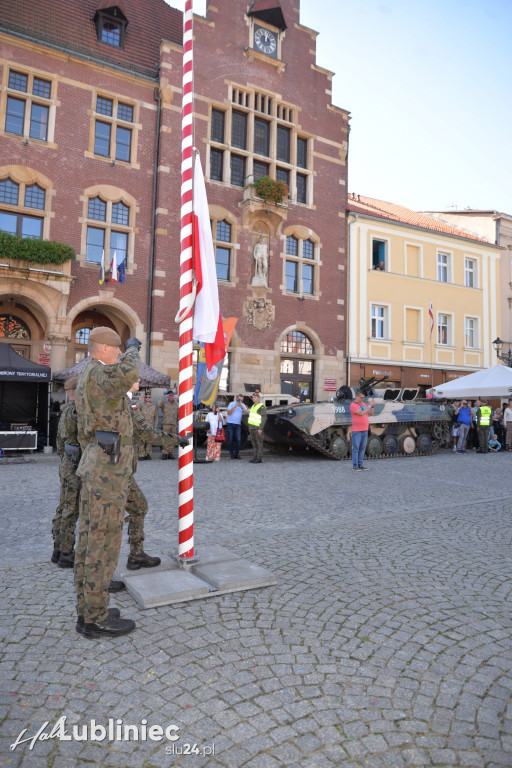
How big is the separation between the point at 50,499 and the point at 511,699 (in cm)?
697

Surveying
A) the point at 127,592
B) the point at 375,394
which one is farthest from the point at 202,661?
the point at 375,394

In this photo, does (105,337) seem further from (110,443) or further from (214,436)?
(214,436)

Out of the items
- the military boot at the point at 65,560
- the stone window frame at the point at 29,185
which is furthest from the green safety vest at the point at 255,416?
the stone window frame at the point at 29,185

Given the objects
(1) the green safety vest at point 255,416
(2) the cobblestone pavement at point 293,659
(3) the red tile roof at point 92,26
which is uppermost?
(3) the red tile roof at point 92,26

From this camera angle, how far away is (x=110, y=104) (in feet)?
65.7

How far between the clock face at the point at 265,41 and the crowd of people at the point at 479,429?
1729cm

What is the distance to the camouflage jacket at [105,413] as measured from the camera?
337 centimetres

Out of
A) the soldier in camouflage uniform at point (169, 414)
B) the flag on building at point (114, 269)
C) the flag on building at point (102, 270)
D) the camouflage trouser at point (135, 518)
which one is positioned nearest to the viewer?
the camouflage trouser at point (135, 518)

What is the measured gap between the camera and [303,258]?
23.7 metres

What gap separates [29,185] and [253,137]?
966 centimetres

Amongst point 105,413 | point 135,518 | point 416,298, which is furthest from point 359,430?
point 416,298

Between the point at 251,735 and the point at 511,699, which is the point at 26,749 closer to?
the point at 251,735

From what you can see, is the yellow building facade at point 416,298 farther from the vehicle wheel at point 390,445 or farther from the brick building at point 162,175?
the vehicle wheel at point 390,445

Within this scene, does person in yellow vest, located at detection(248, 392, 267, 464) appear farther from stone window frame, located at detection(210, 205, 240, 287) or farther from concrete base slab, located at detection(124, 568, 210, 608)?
concrete base slab, located at detection(124, 568, 210, 608)
